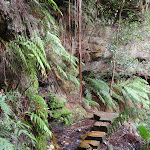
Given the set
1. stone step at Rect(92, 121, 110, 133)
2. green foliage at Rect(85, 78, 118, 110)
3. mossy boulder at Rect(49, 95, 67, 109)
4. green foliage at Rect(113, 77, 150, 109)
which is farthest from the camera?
green foliage at Rect(113, 77, 150, 109)

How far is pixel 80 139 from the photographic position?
2.33 m

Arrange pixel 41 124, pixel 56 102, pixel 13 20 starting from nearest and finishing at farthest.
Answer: pixel 41 124
pixel 13 20
pixel 56 102

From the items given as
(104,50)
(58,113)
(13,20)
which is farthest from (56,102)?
(104,50)

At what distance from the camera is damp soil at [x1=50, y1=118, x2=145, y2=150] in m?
2.18

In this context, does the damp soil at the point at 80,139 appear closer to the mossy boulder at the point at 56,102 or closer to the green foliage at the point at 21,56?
the mossy boulder at the point at 56,102

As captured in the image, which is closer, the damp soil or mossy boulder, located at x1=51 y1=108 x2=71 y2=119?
the damp soil

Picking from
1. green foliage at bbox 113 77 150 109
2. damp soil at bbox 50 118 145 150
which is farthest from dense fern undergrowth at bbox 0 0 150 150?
green foliage at bbox 113 77 150 109

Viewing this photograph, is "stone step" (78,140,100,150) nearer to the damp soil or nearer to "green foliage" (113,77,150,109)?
the damp soil

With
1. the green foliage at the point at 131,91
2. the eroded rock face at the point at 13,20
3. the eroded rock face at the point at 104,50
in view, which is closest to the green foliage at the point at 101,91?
the eroded rock face at the point at 104,50

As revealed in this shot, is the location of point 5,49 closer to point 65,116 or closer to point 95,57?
point 65,116

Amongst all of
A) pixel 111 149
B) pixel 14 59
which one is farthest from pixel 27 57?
pixel 111 149

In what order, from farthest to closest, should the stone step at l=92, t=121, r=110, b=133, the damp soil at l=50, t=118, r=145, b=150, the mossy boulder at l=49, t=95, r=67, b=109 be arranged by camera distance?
the mossy boulder at l=49, t=95, r=67, b=109
the stone step at l=92, t=121, r=110, b=133
the damp soil at l=50, t=118, r=145, b=150

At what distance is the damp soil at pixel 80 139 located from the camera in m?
2.18

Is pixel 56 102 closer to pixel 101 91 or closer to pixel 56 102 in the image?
pixel 56 102
